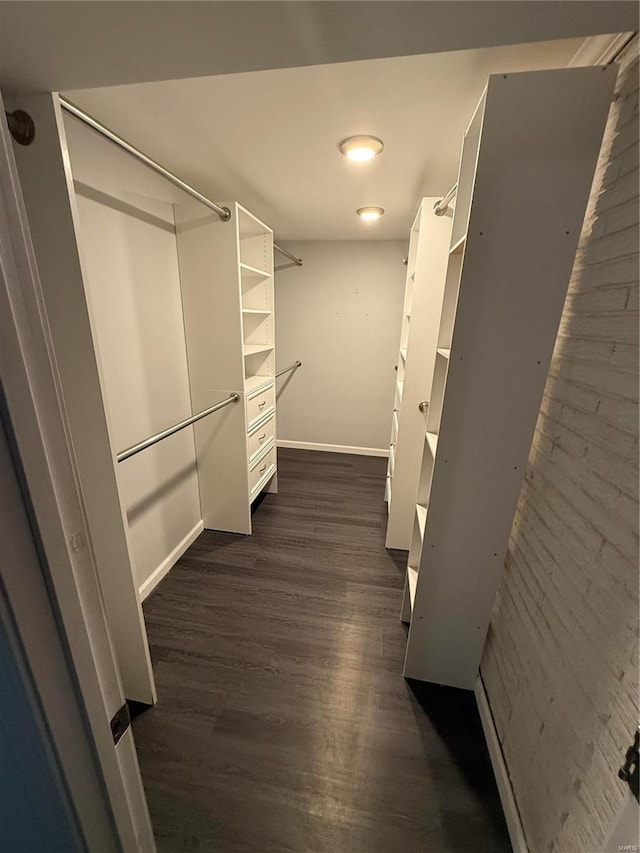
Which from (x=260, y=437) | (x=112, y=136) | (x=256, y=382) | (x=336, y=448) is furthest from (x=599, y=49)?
(x=336, y=448)

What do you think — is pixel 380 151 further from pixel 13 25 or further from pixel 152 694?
pixel 152 694

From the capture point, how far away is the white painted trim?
0.82 meters

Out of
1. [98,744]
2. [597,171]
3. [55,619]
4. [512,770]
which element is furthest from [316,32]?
[512,770]

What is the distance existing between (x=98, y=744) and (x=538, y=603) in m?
1.22

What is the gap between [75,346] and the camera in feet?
3.26

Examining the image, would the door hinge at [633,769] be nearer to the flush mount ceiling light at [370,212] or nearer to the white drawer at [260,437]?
the white drawer at [260,437]

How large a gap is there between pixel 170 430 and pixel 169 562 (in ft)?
3.36

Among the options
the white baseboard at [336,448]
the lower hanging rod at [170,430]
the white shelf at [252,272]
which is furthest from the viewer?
the white baseboard at [336,448]

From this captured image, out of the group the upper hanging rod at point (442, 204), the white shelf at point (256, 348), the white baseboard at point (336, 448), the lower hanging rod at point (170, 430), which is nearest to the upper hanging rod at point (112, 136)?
the white shelf at point (256, 348)

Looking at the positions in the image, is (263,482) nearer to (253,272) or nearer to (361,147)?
(253,272)

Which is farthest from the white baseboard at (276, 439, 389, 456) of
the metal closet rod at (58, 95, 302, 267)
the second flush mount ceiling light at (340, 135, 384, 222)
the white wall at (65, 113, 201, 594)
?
the second flush mount ceiling light at (340, 135, 384, 222)

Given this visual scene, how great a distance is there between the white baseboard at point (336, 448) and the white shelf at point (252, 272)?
6.93 feet

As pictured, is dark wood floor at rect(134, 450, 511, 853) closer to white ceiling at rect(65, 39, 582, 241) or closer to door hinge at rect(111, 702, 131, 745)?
door hinge at rect(111, 702, 131, 745)

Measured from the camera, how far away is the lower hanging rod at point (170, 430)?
1.34 meters
